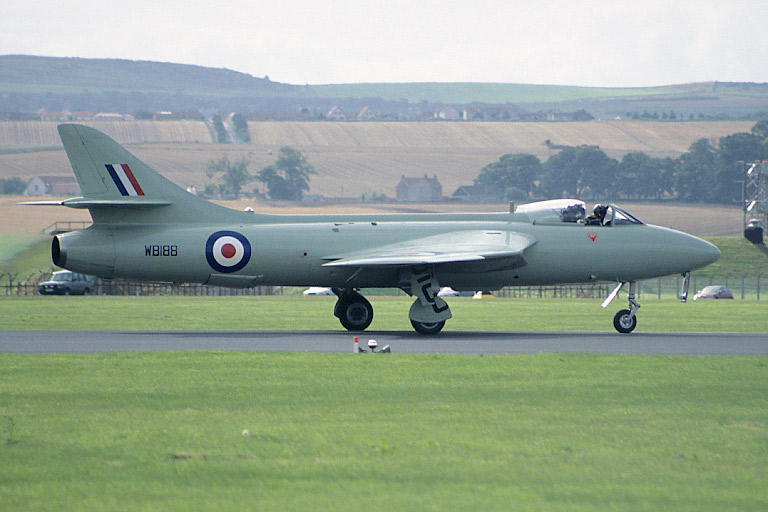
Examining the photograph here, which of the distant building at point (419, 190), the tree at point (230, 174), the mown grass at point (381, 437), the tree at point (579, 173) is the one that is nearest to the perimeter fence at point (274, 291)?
the mown grass at point (381, 437)

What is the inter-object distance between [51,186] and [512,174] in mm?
68362

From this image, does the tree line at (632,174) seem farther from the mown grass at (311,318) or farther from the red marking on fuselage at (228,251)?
the red marking on fuselage at (228,251)

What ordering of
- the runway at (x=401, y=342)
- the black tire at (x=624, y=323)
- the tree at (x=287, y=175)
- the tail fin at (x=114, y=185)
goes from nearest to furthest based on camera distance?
the runway at (x=401, y=342)
the tail fin at (x=114, y=185)
the black tire at (x=624, y=323)
the tree at (x=287, y=175)

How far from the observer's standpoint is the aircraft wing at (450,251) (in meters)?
23.5

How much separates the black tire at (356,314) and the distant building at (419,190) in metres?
106

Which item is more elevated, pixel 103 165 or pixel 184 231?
pixel 103 165

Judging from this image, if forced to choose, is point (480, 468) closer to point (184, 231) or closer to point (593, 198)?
point (184, 231)

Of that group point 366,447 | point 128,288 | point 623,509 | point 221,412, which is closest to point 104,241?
point 221,412

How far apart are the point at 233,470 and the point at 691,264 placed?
66.0 ft

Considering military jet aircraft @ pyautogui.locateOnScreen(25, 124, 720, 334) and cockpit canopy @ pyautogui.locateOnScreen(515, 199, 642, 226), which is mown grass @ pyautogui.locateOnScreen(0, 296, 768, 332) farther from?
cockpit canopy @ pyautogui.locateOnScreen(515, 199, 642, 226)

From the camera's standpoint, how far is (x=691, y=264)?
26219 millimetres

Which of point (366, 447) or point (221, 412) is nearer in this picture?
point (366, 447)

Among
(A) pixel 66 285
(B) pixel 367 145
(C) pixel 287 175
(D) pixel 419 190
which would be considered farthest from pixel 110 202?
(B) pixel 367 145

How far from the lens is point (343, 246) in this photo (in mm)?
25484
